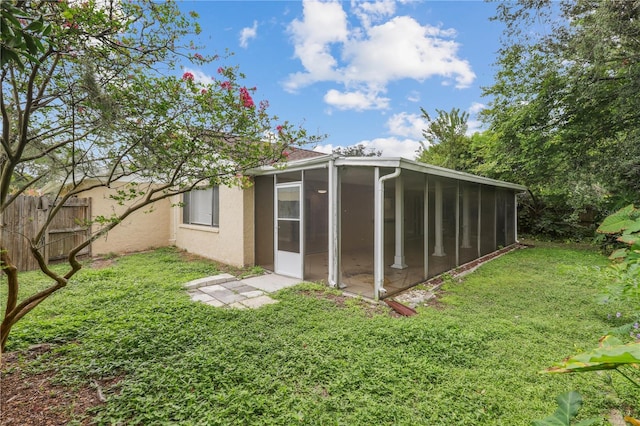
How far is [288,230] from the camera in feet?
21.1

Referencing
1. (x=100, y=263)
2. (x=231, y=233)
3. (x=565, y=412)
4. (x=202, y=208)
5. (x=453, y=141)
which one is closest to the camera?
(x=565, y=412)

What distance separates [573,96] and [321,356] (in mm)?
8463

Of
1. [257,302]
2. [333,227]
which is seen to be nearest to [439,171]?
[333,227]

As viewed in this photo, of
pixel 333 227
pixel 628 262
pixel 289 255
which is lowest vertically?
pixel 289 255

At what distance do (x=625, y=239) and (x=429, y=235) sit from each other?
3.22 meters

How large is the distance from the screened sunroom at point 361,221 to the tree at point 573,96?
262cm

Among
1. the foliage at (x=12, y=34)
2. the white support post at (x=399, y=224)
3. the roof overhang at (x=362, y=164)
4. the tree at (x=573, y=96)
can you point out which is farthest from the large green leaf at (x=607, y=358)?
the tree at (x=573, y=96)

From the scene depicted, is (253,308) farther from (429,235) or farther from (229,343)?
(429,235)

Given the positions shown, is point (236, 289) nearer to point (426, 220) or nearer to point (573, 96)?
point (426, 220)

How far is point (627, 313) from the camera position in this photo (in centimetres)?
414

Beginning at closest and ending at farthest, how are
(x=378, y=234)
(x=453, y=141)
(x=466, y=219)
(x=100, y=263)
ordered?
1. (x=378, y=234)
2. (x=466, y=219)
3. (x=100, y=263)
4. (x=453, y=141)

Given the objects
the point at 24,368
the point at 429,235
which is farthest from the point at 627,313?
the point at 24,368

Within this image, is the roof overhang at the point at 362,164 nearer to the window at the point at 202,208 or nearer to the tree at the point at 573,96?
the window at the point at 202,208

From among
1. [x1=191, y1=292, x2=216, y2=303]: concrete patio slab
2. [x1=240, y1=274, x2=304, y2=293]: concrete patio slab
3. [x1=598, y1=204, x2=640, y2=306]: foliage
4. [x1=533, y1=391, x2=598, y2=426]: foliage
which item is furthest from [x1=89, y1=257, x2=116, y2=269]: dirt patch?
[x1=598, y1=204, x2=640, y2=306]: foliage
